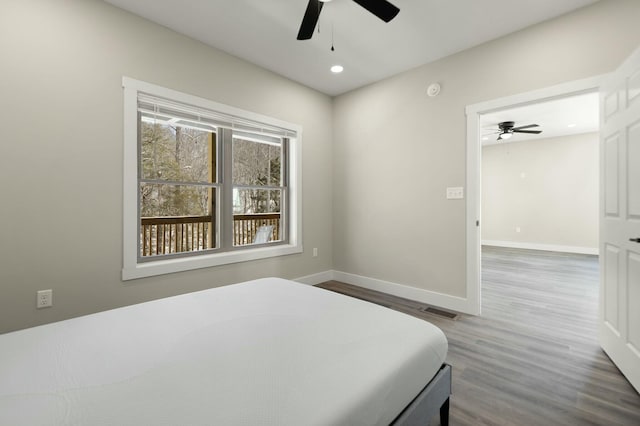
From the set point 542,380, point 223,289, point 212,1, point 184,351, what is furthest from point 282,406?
point 212,1

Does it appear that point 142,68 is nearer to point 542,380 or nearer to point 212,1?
point 212,1

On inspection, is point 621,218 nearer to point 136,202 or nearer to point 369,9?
point 369,9

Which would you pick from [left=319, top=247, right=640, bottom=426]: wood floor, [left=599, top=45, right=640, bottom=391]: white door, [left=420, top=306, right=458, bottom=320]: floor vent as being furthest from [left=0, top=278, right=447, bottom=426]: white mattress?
[left=420, top=306, right=458, bottom=320]: floor vent

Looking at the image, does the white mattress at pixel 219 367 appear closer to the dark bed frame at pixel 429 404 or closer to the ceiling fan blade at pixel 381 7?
the dark bed frame at pixel 429 404

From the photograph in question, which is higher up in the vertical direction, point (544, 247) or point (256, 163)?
point (256, 163)

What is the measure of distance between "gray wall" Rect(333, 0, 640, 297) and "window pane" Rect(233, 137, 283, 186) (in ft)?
2.98

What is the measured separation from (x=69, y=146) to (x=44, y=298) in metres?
1.12

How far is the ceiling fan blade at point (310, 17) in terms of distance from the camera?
1989mm

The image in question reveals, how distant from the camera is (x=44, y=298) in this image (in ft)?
6.83

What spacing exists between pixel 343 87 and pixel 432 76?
117 cm

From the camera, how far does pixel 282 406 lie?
0.82 meters

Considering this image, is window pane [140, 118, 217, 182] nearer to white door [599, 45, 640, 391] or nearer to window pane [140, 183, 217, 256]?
window pane [140, 183, 217, 256]

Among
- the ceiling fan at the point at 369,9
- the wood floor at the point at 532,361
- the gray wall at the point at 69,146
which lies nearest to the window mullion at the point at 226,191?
the gray wall at the point at 69,146

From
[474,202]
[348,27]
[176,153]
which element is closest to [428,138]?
[474,202]
